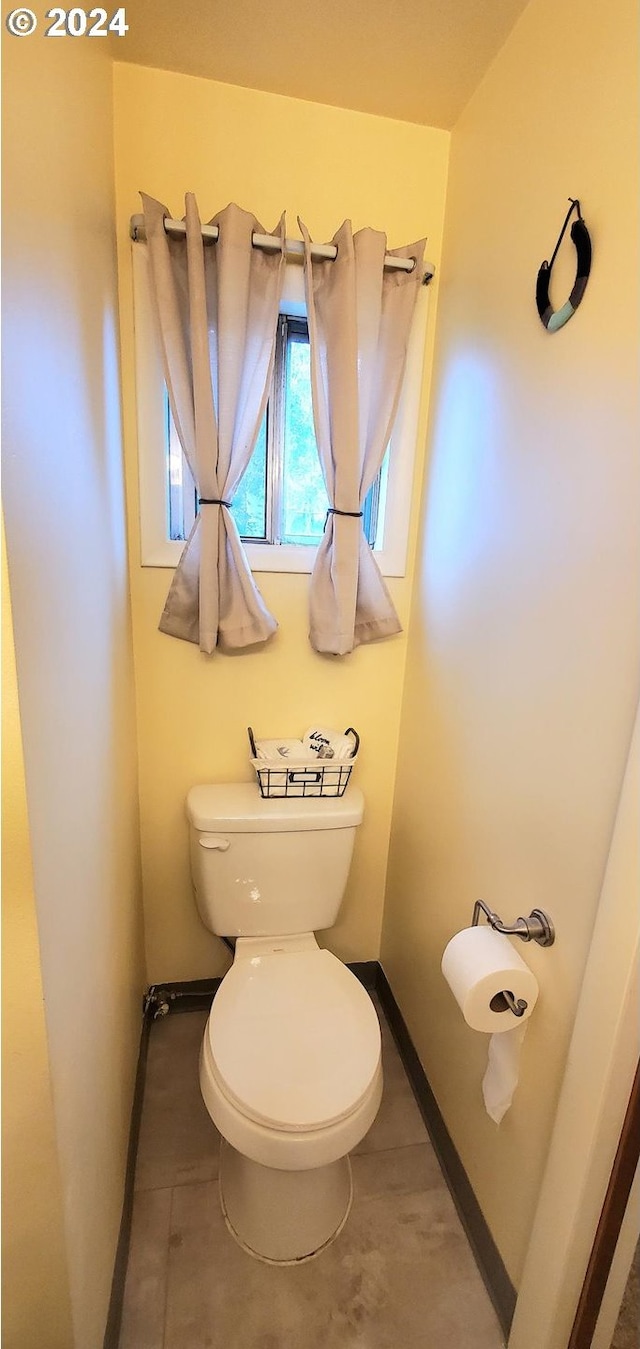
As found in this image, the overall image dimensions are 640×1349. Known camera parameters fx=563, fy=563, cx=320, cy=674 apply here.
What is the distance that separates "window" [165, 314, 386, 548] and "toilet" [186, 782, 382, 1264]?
0.69 meters

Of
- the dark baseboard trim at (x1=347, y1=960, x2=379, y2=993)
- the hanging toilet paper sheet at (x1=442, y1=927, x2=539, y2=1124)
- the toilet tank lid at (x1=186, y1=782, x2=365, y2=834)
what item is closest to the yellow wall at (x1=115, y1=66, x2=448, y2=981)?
the dark baseboard trim at (x1=347, y1=960, x2=379, y2=993)

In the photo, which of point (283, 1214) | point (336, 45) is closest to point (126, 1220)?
point (283, 1214)

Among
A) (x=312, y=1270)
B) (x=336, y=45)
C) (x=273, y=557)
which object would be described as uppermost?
(x=336, y=45)

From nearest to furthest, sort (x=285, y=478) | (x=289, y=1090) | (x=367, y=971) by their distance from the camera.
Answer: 1. (x=289, y=1090)
2. (x=285, y=478)
3. (x=367, y=971)

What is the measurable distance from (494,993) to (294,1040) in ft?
1.46

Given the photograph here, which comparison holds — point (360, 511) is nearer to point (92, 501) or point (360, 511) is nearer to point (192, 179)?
point (92, 501)

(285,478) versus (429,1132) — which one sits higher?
(285,478)

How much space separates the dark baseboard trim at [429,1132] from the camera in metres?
1.07

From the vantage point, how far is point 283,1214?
1.16m

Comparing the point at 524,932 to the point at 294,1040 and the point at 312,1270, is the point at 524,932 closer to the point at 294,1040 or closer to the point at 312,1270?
the point at 294,1040

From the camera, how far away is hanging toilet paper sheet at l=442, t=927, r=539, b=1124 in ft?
3.10

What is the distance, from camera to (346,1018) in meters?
1.19

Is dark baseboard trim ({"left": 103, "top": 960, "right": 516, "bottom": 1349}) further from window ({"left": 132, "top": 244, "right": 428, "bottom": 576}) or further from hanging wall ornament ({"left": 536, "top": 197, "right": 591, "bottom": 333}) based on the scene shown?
hanging wall ornament ({"left": 536, "top": 197, "right": 591, "bottom": 333})

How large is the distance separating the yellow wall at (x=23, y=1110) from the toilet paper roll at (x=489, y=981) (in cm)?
64
